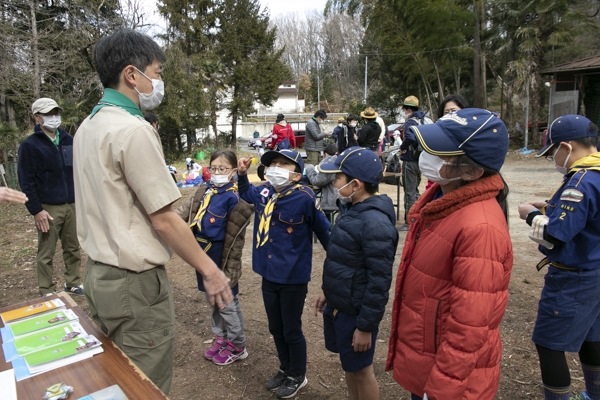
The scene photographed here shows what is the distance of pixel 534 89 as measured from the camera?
63.0 ft

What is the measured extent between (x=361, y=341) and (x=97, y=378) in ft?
4.20

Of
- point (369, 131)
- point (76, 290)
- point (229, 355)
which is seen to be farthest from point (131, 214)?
point (369, 131)

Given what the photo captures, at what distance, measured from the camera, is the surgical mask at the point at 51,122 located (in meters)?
4.55

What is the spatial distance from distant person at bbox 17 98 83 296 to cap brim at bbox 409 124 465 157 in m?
4.31

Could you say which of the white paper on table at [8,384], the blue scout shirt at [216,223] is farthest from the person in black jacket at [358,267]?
the white paper on table at [8,384]

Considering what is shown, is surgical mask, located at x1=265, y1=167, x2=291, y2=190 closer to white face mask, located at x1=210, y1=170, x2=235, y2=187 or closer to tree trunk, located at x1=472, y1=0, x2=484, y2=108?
white face mask, located at x1=210, y1=170, x2=235, y2=187

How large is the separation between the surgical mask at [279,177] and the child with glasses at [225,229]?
456mm

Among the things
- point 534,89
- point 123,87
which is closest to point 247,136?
point 534,89

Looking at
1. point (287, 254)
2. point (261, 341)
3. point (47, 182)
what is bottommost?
point (261, 341)

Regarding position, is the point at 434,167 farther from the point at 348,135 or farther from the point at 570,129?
the point at 348,135

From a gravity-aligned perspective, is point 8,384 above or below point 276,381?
above

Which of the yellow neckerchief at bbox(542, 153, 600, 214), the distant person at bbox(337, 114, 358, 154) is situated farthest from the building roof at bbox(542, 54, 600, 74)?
the yellow neckerchief at bbox(542, 153, 600, 214)

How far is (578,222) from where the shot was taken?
7.04ft

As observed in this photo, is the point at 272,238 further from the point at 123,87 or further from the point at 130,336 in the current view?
the point at 123,87
